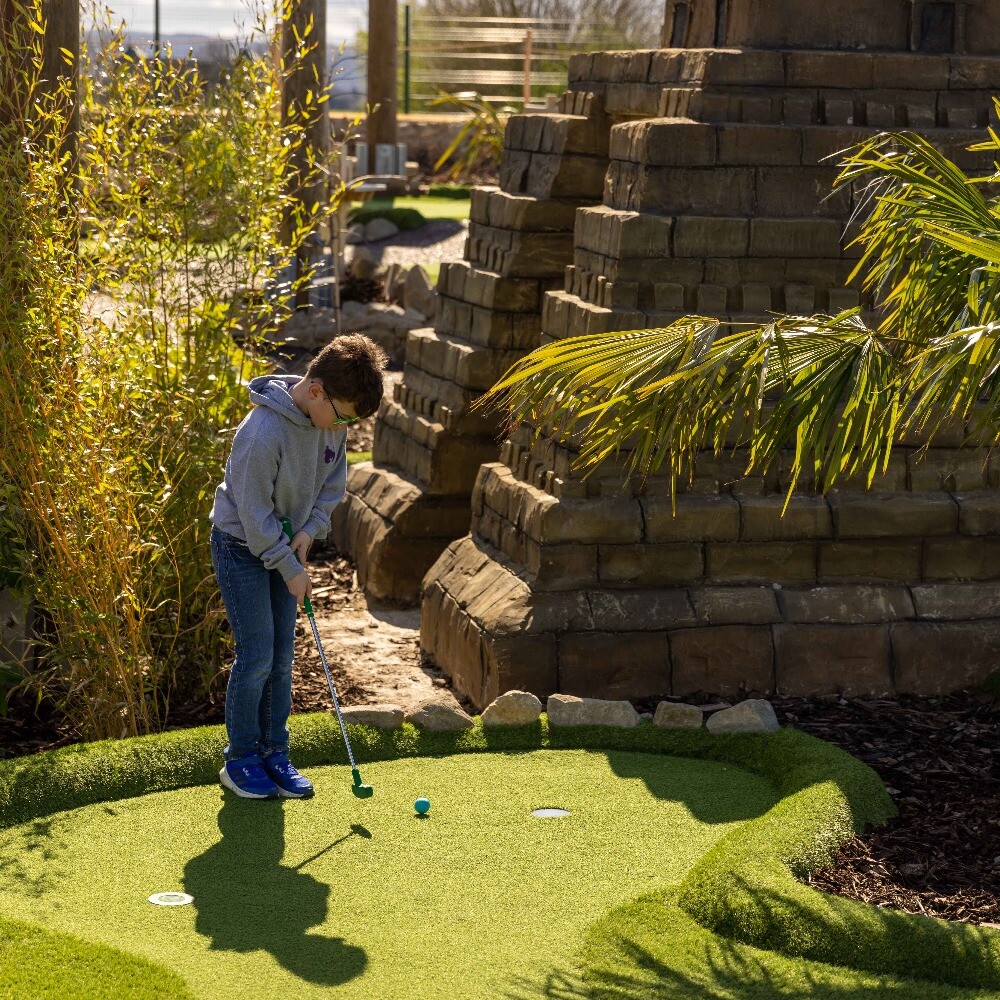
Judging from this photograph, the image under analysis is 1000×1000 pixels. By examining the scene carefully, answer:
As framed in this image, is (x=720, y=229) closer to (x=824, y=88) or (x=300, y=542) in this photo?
(x=824, y=88)

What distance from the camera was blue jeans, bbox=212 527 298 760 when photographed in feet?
15.8

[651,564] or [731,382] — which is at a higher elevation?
[731,382]

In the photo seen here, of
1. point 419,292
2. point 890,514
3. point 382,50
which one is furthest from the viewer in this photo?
point 382,50

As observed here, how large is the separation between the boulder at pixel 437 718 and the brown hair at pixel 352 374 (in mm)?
1270

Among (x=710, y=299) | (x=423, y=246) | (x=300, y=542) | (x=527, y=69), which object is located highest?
(x=527, y=69)

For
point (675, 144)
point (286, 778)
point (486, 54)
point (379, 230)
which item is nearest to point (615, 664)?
point (286, 778)

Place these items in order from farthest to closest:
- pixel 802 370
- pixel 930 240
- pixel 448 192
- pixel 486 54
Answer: pixel 486 54, pixel 448 192, pixel 930 240, pixel 802 370

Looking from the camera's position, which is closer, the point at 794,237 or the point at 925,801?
the point at 925,801

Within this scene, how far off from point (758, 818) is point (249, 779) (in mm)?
1628

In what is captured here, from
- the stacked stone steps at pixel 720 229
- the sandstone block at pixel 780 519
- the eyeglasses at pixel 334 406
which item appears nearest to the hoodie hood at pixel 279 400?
the eyeglasses at pixel 334 406

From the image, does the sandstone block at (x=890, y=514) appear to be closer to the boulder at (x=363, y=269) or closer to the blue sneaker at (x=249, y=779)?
the blue sneaker at (x=249, y=779)

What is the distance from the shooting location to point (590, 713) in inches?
218

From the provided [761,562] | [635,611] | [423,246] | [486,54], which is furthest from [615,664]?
[486,54]

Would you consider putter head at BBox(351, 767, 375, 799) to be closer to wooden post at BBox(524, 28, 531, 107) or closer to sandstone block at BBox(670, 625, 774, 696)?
sandstone block at BBox(670, 625, 774, 696)
